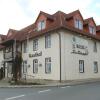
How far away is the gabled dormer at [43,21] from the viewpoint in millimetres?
29453

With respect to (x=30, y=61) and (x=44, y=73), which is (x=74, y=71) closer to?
(x=44, y=73)

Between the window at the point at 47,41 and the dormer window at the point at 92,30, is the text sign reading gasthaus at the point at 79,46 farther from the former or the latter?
the window at the point at 47,41

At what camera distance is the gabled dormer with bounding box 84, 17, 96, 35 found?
32066mm

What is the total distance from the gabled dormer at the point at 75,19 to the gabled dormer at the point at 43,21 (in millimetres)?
2282

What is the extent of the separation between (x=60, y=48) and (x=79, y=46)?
3554 millimetres

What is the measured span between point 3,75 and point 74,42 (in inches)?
600

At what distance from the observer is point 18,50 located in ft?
113

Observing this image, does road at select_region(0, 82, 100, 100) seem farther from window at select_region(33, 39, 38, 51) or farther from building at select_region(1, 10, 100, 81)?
window at select_region(33, 39, 38, 51)

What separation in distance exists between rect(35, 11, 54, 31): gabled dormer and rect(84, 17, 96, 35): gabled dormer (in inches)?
205

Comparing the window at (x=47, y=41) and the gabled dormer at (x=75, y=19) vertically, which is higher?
the gabled dormer at (x=75, y=19)

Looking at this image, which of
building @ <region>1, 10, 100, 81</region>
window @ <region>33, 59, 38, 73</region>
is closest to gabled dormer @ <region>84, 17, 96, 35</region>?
building @ <region>1, 10, 100, 81</region>

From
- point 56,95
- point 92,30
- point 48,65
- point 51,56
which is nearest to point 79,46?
point 51,56

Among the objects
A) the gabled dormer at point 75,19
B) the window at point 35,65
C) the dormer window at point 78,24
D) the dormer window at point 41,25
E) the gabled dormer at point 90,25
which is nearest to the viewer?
the gabled dormer at point 75,19

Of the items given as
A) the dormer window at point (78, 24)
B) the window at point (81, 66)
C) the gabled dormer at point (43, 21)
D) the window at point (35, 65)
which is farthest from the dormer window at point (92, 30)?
the window at point (35, 65)
